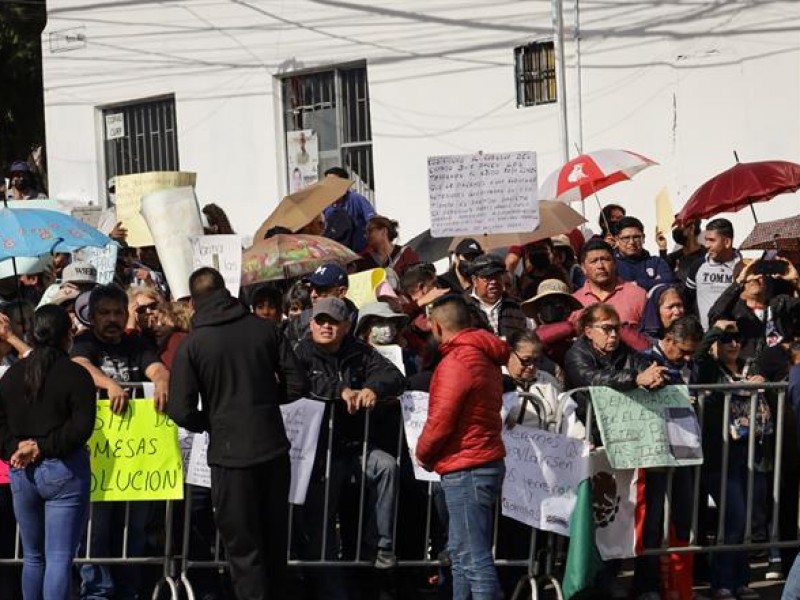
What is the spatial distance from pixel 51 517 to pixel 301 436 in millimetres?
1619

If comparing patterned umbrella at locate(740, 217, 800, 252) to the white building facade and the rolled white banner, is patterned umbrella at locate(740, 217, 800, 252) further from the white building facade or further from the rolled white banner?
the rolled white banner

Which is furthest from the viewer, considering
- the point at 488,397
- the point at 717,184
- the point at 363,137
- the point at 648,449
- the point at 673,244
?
the point at 363,137

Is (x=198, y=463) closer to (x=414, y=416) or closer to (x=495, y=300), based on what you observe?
(x=414, y=416)

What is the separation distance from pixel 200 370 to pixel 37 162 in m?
14.1

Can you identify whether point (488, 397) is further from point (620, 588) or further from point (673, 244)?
point (673, 244)

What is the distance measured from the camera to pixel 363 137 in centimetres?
2081

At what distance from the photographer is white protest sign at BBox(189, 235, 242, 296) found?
1263 cm

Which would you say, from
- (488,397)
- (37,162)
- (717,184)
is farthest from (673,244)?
(37,162)

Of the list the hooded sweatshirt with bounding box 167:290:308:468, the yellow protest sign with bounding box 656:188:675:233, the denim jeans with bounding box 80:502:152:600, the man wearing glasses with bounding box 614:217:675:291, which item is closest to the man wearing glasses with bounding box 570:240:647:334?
the man wearing glasses with bounding box 614:217:675:291

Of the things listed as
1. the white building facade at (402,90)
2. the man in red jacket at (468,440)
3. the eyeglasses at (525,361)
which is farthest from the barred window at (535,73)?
the man in red jacket at (468,440)

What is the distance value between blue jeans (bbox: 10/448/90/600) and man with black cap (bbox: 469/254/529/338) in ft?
10.3

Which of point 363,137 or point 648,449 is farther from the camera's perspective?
point 363,137

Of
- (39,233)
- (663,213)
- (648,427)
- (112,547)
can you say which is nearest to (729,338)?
(648,427)

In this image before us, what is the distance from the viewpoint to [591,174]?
50.6ft
